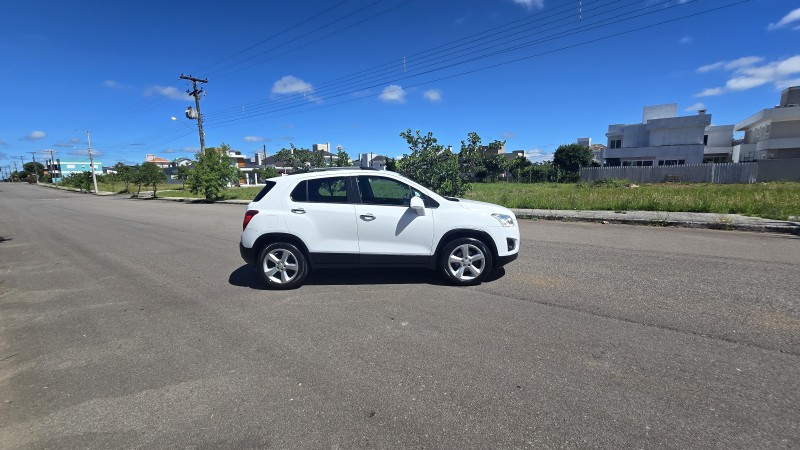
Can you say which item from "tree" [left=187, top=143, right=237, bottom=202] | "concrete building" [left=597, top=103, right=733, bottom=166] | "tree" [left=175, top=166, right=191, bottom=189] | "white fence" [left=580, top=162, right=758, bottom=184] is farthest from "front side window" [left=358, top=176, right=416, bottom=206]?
"concrete building" [left=597, top=103, right=733, bottom=166]

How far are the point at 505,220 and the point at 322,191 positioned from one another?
2.72 m

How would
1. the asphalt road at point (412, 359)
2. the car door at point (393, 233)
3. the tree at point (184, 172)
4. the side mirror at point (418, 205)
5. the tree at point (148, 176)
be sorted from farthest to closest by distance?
the tree at point (148, 176) < the tree at point (184, 172) < the car door at point (393, 233) < the side mirror at point (418, 205) < the asphalt road at point (412, 359)

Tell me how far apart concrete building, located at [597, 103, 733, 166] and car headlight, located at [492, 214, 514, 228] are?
53510mm

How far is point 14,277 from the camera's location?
6836 mm

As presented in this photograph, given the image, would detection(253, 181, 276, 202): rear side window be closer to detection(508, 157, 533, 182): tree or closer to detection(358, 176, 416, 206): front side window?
detection(358, 176, 416, 206): front side window

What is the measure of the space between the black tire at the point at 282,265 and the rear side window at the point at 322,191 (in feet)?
2.40

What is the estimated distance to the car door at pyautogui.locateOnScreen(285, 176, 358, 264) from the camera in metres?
5.34

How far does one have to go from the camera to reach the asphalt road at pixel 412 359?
8.12ft

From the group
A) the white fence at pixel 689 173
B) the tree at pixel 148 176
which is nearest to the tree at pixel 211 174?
the tree at pixel 148 176

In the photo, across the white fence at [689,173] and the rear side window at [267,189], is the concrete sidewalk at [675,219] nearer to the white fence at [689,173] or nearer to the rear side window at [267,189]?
the rear side window at [267,189]

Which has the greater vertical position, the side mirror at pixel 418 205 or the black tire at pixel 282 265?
the side mirror at pixel 418 205

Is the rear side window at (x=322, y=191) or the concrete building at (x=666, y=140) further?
the concrete building at (x=666, y=140)

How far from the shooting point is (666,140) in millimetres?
49469

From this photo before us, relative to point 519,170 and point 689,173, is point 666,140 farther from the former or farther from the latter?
point 519,170
